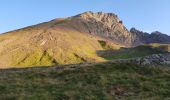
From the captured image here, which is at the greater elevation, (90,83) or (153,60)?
(153,60)

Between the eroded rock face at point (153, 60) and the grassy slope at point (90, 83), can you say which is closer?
the grassy slope at point (90, 83)

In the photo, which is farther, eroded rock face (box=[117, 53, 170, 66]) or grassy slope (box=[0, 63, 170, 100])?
eroded rock face (box=[117, 53, 170, 66])

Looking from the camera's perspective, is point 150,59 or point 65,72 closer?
point 65,72

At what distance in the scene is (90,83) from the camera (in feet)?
120

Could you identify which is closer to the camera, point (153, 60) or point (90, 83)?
point (90, 83)

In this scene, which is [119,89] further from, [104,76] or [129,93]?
[104,76]

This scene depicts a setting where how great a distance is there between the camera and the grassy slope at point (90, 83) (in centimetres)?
3206

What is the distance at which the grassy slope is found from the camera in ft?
105

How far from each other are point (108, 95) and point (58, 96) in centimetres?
450

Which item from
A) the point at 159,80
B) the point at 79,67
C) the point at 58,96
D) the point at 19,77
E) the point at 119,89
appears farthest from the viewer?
the point at 79,67

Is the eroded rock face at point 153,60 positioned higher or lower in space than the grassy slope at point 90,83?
higher

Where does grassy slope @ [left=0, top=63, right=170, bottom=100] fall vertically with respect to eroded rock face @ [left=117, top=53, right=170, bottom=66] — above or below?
below

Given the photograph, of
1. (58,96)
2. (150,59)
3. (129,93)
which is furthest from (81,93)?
(150,59)

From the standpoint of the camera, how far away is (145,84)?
35.9m
